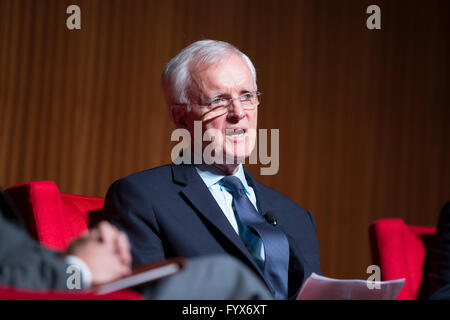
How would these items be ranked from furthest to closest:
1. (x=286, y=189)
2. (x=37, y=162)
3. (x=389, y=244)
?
(x=286, y=189) → (x=37, y=162) → (x=389, y=244)

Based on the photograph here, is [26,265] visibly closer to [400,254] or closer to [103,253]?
[103,253]

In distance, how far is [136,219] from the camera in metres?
1.71

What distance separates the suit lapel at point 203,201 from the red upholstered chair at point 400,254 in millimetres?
884

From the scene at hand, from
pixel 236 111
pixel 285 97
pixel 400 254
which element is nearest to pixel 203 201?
pixel 236 111

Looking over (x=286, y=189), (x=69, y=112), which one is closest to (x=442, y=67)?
(x=286, y=189)

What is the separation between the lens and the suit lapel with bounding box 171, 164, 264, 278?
5.63ft

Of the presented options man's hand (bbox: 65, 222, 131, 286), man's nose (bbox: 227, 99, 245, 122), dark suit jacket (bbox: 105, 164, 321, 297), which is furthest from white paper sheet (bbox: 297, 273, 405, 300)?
man's nose (bbox: 227, 99, 245, 122)

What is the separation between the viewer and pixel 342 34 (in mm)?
3785

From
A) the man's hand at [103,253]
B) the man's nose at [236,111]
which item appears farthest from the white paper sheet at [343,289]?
the man's nose at [236,111]

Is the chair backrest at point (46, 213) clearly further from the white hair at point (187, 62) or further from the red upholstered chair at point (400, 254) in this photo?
the red upholstered chair at point (400, 254)

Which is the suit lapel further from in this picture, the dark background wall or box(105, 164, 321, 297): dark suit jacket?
the dark background wall

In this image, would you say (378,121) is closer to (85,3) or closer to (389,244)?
(389,244)
